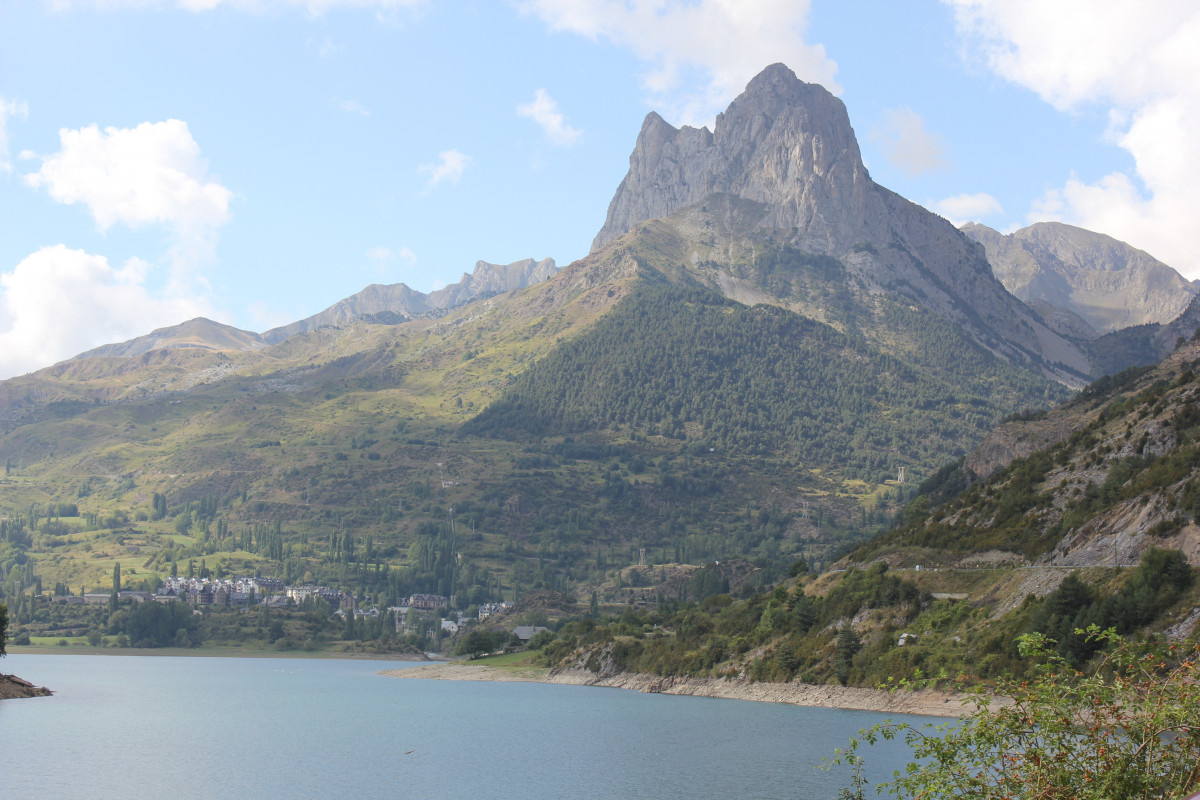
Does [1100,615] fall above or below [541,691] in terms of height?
above

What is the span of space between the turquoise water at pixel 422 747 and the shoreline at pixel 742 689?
184 cm

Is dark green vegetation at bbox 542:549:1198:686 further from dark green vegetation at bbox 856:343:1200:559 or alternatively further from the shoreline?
dark green vegetation at bbox 856:343:1200:559

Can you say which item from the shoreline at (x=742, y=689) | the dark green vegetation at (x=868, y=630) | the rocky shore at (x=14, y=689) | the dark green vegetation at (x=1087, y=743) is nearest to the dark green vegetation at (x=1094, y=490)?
the dark green vegetation at (x=868, y=630)

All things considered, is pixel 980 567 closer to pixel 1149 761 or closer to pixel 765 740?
pixel 765 740

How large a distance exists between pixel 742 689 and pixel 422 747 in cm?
4217

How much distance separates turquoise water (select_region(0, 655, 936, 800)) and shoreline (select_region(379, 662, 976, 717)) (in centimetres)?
184

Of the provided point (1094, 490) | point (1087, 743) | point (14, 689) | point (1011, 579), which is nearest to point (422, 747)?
point (1011, 579)

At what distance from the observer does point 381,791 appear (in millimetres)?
70000

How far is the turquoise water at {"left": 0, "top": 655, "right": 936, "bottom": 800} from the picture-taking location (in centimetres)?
7044

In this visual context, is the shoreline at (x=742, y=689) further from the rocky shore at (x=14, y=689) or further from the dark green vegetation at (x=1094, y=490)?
the rocky shore at (x=14, y=689)

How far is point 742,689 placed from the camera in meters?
121

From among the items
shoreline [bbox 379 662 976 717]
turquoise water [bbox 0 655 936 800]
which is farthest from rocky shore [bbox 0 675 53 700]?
shoreline [bbox 379 662 976 717]

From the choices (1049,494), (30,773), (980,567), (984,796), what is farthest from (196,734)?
(984,796)

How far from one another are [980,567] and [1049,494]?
39.2 ft
